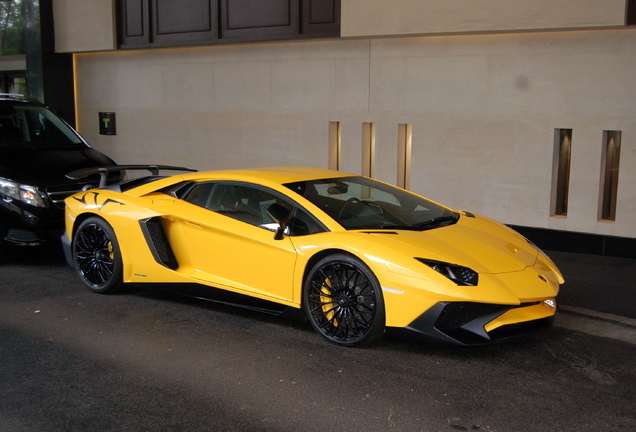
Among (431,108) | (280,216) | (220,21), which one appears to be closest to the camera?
(280,216)

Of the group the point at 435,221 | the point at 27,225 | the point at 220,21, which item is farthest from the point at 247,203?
the point at 220,21

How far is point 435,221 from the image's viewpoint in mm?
6156

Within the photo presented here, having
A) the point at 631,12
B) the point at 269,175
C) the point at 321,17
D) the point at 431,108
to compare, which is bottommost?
the point at 269,175

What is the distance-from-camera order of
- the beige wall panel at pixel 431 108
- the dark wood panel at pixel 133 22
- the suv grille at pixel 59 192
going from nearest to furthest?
the suv grille at pixel 59 192 → the beige wall panel at pixel 431 108 → the dark wood panel at pixel 133 22

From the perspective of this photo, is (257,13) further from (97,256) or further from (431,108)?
(97,256)

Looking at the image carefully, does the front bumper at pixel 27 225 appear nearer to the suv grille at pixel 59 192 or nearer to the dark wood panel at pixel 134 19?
the suv grille at pixel 59 192

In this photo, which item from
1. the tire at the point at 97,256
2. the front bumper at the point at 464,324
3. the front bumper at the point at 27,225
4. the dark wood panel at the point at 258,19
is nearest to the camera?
the front bumper at the point at 464,324

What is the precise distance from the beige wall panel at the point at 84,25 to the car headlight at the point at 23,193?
654 centimetres

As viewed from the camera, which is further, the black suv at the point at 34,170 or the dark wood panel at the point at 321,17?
the dark wood panel at the point at 321,17

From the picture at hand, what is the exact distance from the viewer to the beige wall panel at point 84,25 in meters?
14.0

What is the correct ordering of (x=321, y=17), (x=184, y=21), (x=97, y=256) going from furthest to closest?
(x=184, y=21) → (x=321, y=17) → (x=97, y=256)

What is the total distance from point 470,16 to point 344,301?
18.2 ft

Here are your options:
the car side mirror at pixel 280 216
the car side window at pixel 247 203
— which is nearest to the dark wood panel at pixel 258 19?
the car side window at pixel 247 203

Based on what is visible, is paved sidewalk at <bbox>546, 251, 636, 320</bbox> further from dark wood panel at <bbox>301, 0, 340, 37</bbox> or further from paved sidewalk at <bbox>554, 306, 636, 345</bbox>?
dark wood panel at <bbox>301, 0, 340, 37</bbox>
